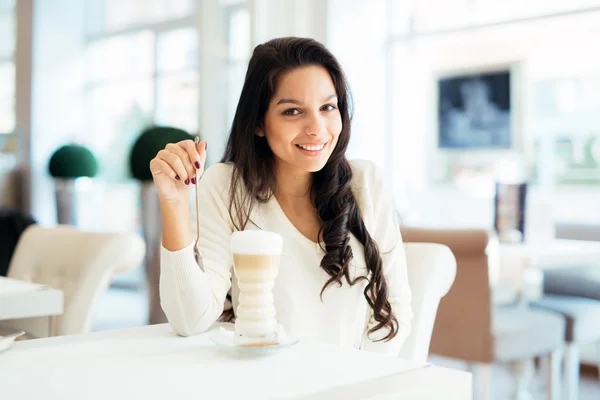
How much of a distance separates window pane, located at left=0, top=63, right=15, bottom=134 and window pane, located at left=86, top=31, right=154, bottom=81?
0.76 metres

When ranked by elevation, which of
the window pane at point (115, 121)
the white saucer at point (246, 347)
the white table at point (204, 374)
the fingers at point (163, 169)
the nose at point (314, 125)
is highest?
the window pane at point (115, 121)

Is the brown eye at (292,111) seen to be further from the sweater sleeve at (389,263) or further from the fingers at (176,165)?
the fingers at (176,165)

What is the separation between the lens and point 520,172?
5016 millimetres

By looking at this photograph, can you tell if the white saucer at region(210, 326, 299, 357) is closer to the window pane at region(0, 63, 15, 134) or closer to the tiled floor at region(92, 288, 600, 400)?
the tiled floor at region(92, 288, 600, 400)

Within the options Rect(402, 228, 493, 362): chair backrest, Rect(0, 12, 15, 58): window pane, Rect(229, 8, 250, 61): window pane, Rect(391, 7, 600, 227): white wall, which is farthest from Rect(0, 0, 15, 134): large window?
Rect(402, 228, 493, 362): chair backrest

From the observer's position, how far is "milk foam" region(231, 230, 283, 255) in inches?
38.7

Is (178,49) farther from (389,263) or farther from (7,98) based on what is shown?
(389,263)

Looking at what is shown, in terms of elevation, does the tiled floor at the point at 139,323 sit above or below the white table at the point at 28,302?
below

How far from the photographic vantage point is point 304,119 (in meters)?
1.46

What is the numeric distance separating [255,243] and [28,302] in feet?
2.30

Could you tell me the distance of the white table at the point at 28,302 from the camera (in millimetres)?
1408

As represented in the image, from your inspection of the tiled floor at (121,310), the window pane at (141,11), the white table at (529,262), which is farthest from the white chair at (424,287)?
the window pane at (141,11)

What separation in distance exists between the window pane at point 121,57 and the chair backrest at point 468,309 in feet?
16.6

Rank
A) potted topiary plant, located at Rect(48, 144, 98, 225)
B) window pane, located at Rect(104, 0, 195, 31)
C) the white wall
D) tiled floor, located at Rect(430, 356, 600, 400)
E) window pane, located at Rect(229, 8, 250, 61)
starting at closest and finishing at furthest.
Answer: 1. tiled floor, located at Rect(430, 356, 600, 400)
2. window pane, located at Rect(229, 8, 250, 61)
3. the white wall
4. potted topiary plant, located at Rect(48, 144, 98, 225)
5. window pane, located at Rect(104, 0, 195, 31)
